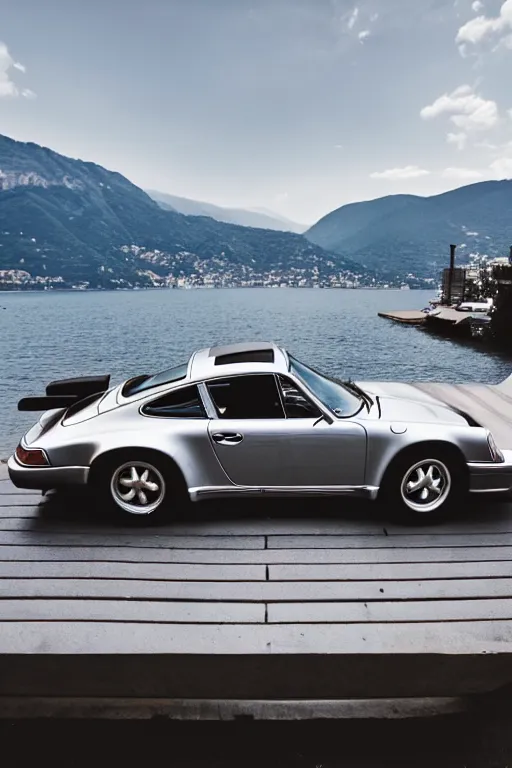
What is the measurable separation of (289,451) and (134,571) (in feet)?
4.10

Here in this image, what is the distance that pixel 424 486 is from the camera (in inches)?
150

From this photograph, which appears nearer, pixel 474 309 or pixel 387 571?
pixel 387 571

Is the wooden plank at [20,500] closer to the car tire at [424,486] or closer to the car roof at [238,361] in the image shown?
the car roof at [238,361]

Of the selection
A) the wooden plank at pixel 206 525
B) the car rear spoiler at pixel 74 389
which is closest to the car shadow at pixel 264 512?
the wooden plank at pixel 206 525

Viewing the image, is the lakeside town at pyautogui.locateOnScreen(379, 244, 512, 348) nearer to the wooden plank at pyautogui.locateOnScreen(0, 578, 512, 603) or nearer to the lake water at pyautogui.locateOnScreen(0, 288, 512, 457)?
the lake water at pyautogui.locateOnScreen(0, 288, 512, 457)

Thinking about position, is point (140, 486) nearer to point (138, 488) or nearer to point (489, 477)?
point (138, 488)

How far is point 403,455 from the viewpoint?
12.3 feet

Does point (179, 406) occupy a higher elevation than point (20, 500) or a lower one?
higher

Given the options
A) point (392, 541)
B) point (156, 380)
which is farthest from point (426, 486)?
point (156, 380)

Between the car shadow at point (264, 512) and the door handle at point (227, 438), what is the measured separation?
56cm

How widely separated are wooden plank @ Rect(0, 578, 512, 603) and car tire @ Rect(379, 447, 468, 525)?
0.83m

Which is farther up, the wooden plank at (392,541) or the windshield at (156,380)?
the windshield at (156,380)

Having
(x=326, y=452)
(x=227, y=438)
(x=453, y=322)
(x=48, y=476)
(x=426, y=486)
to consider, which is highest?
(x=227, y=438)

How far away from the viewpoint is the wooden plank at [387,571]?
3.05 meters
